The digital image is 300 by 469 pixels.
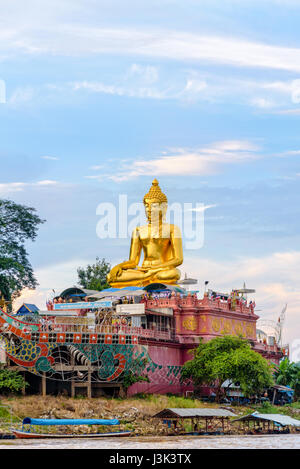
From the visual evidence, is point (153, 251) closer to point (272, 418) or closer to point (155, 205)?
point (155, 205)

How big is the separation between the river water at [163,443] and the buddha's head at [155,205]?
20.5 metres

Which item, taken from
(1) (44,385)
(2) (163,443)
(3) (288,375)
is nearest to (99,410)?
(1) (44,385)

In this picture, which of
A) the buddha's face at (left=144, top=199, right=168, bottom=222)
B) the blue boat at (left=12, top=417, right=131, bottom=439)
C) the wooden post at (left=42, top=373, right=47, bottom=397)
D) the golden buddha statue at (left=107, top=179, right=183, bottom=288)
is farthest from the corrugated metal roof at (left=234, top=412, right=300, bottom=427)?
the buddha's face at (left=144, top=199, right=168, bottom=222)

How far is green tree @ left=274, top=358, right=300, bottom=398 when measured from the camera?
2724 inches

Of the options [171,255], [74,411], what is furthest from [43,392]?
[171,255]

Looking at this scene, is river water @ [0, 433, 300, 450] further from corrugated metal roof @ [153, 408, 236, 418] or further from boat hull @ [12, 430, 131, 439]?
corrugated metal roof @ [153, 408, 236, 418]

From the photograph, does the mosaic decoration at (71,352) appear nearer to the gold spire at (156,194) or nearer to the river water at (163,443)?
the river water at (163,443)

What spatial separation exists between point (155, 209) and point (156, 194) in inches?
40.1

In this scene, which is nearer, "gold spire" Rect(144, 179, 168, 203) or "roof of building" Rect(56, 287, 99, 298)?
"roof of building" Rect(56, 287, 99, 298)

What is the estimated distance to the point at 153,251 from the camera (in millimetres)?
66062

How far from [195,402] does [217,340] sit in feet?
13.6

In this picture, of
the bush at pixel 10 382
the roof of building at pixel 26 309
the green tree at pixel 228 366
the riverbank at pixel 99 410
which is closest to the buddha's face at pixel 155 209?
the green tree at pixel 228 366

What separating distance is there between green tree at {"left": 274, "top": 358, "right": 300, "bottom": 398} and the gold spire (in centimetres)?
1301
